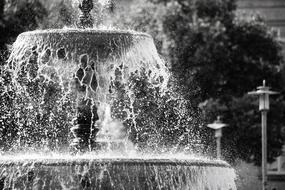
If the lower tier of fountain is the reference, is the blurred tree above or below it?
above

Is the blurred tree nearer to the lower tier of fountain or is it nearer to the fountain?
the fountain

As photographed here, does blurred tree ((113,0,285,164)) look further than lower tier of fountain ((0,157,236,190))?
Yes

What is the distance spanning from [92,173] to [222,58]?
1350 inches

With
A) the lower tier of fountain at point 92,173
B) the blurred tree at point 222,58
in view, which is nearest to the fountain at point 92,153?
the lower tier of fountain at point 92,173

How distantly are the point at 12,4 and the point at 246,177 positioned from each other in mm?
16031

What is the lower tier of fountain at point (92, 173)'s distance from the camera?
1983cm

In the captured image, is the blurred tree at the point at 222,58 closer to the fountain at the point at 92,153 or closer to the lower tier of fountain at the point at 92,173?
the fountain at the point at 92,153

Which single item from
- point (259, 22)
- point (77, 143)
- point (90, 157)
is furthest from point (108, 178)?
point (259, 22)

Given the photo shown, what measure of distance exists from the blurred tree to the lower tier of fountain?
30.7 m

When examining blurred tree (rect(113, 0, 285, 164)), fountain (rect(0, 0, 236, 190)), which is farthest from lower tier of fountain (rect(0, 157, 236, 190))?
A: blurred tree (rect(113, 0, 285, 164))

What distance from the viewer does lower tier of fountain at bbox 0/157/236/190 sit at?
1983 centimetres

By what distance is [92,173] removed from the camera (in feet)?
65.2

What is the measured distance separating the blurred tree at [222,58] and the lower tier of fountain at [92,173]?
3069 cm

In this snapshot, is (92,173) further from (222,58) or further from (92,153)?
(222,58)
